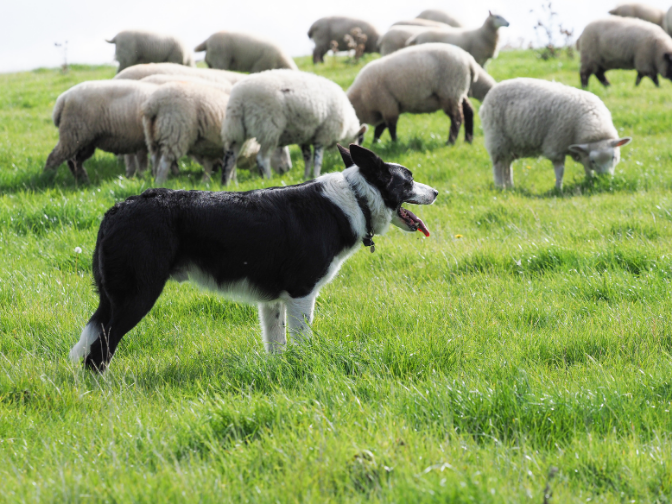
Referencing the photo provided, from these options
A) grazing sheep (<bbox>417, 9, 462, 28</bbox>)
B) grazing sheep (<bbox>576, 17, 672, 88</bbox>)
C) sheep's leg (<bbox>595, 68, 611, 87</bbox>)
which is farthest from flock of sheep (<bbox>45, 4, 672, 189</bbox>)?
grazing sheep (<bbox>417, 9, 462, 28</bbox>)

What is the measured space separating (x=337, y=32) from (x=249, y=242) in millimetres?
23618

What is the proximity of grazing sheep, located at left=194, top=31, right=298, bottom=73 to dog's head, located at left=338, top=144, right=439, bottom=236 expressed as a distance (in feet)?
49.3

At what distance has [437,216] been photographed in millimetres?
7125

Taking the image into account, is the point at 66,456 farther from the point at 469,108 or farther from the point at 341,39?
the point at 341,39

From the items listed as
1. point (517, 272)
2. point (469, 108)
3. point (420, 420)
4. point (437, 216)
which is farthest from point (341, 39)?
point (420, 420)

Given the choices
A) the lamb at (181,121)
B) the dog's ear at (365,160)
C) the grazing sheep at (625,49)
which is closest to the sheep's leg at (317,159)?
the lamb at (181,121)

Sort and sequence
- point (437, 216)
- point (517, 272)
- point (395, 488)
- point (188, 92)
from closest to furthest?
1. point (395, 488)
2. point (517, 272)
3. point (437, 216)
4. point (188, 92)

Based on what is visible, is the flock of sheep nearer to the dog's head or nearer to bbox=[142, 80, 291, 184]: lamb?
bbox=[142, 80, 291, 184]: lamb

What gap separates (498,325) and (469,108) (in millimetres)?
8491

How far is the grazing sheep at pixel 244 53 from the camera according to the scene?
723 inches

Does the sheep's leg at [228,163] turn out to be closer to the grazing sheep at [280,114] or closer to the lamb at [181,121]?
the grazing sheep at [280,114]

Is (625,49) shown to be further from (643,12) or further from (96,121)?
(96,121)

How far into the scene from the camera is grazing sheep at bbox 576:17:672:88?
15.7m

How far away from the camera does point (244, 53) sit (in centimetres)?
1848
